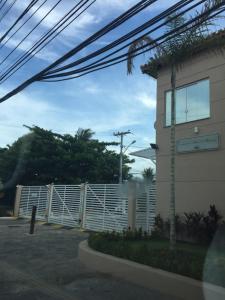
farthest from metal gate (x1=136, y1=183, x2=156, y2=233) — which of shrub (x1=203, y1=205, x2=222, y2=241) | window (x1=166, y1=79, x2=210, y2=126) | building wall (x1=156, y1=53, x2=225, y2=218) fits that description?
shrub (x1=203, y1=205, x2=222, y2=241)

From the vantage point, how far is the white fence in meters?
15.3

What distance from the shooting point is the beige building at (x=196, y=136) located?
40.1 ft

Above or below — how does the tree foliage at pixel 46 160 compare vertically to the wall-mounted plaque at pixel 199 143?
above

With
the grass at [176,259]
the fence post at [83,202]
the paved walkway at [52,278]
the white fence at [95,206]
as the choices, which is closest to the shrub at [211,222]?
the grass at [176,259]

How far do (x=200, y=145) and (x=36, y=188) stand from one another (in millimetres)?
13236

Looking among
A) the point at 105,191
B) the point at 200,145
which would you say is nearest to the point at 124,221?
the point at 105,191

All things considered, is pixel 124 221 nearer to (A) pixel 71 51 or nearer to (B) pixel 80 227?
(B) pixel 80 227

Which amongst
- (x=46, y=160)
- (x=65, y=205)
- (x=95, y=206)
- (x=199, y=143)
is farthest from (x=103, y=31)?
(x=46, y=160)

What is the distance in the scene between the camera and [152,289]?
783cm

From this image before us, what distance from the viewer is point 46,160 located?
31.4 m

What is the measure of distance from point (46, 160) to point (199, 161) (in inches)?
795

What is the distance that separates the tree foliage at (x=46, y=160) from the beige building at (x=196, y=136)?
18.4 metres

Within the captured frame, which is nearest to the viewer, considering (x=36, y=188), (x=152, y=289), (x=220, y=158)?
(x=152, y=289)

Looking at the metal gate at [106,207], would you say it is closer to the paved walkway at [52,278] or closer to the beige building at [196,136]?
the beige building at [196,136]
